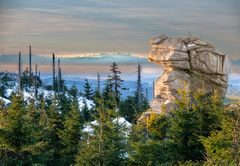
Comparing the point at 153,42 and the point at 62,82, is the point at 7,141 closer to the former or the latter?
the point at 153,42

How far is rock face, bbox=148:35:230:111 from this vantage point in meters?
46.1

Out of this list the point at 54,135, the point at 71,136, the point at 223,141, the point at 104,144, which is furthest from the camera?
the point at 54,135

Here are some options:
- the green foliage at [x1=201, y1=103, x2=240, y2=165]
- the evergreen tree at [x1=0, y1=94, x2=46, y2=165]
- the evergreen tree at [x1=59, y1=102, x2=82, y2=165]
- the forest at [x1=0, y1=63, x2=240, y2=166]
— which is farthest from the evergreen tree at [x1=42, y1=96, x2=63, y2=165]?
→ the green foliage at [x1=201, y1=103, x2=240, y2=165]

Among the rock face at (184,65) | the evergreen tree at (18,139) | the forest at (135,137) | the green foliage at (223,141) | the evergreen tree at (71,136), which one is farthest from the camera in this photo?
the rock face at (184,65)

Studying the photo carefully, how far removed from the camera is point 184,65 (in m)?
46.5

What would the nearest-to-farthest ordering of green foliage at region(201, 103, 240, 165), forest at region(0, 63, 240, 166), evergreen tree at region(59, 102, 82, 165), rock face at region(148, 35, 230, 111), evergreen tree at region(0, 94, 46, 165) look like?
green foliage at region(201, 103, 240, 165) < forest at region(0, 63, 240, 166) < evergreen tree at region(0, 94, 46, 165) < evergreen tree at region(59, 102, 82, 165) < rock face at region(148, 35, 230, 111)

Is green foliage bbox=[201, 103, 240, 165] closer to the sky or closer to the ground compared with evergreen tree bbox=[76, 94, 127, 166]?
closer to the sky

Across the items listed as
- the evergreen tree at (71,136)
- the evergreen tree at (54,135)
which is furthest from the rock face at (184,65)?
the evergreen tree at (71,136)

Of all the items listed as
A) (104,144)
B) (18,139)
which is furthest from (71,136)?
(104,144)

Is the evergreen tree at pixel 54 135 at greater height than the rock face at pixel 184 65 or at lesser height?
lesser

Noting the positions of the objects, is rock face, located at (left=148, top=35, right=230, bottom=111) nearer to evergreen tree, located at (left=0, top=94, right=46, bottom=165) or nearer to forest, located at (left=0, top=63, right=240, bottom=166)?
forest, located at (left=0, top=63, right=240, bottom=166)

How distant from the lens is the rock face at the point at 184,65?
4614cm

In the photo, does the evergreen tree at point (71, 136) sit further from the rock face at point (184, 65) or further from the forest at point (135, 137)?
the rock face at point (184, 65)

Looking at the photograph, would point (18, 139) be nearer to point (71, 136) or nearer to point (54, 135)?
point (71, 136)
